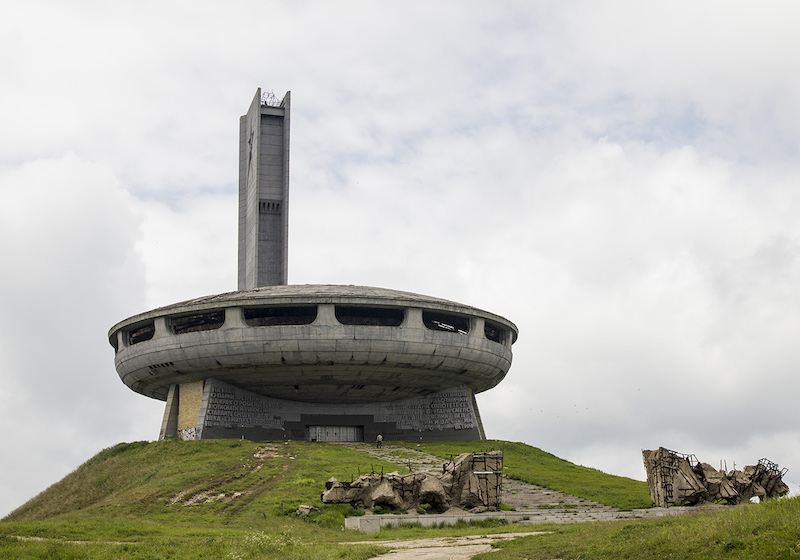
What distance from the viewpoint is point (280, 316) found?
141 ft

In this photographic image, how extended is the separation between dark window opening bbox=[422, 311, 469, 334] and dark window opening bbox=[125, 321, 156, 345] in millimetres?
15740

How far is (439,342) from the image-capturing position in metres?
42.8

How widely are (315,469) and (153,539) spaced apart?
44.8 ft

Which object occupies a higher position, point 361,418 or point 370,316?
point 370,316

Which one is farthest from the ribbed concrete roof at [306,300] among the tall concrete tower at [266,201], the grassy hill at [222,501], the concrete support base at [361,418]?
the tall concrete tower at [266,201]

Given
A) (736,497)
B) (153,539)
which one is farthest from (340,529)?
(736,497)

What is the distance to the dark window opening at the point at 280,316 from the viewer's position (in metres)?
42.8

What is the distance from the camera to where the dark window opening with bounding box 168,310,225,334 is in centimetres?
4359

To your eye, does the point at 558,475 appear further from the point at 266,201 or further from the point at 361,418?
the point at 266,201

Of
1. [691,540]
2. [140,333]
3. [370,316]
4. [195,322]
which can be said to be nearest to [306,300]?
[370,316]

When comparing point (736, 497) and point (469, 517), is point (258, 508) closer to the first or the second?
point (469, 517)

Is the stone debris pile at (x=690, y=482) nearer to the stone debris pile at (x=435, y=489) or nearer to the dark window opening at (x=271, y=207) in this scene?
the stone debris pile at (x=435, y=489)

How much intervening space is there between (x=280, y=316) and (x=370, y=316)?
190 inches

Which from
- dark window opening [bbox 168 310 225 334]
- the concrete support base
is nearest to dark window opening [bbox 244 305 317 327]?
Answer: dark window opening [bbox 168 310 225 334]
